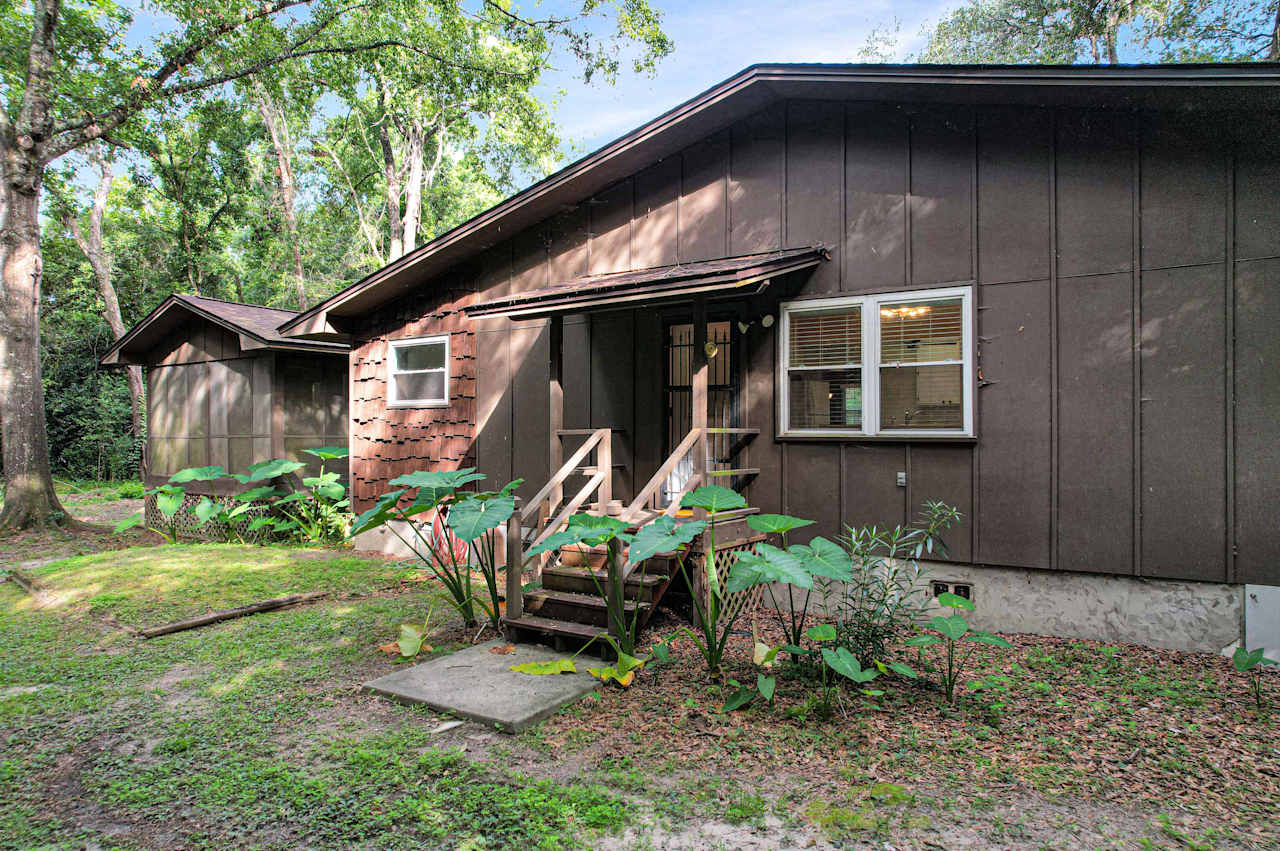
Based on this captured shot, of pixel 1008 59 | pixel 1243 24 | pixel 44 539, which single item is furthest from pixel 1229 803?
pixel 1008 59

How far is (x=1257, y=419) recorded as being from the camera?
4.65m

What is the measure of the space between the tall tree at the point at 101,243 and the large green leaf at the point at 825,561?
2270 cm

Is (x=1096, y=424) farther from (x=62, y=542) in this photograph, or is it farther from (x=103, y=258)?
(x=103, y=258)

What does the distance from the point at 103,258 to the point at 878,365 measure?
23.5 m

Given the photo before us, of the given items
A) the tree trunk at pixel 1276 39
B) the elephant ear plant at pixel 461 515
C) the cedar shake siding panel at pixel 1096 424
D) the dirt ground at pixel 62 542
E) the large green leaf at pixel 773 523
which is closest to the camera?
the large green leaf at pixel 773 523

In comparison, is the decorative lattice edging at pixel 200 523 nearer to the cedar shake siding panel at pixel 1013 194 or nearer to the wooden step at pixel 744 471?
the wooden step at pixel 744 471

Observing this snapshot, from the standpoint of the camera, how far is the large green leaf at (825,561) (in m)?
3.84

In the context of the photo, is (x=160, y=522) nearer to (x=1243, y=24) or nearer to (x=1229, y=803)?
(x=1229, y=803)

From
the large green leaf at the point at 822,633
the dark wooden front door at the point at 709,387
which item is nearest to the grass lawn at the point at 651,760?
the large green leaf at the point at 822,633

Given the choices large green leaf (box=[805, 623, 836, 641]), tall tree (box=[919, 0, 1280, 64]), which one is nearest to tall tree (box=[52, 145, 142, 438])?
large green leaf (box=[805, 623, 836, 641])

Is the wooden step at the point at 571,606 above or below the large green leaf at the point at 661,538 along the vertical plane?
below

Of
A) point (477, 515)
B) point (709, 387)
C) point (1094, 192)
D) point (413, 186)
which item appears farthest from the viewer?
point (413, 186)

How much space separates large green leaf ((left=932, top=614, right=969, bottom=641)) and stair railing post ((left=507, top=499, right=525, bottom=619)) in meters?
2.91

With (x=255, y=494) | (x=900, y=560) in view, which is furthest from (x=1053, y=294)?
(x=255, y=494)
